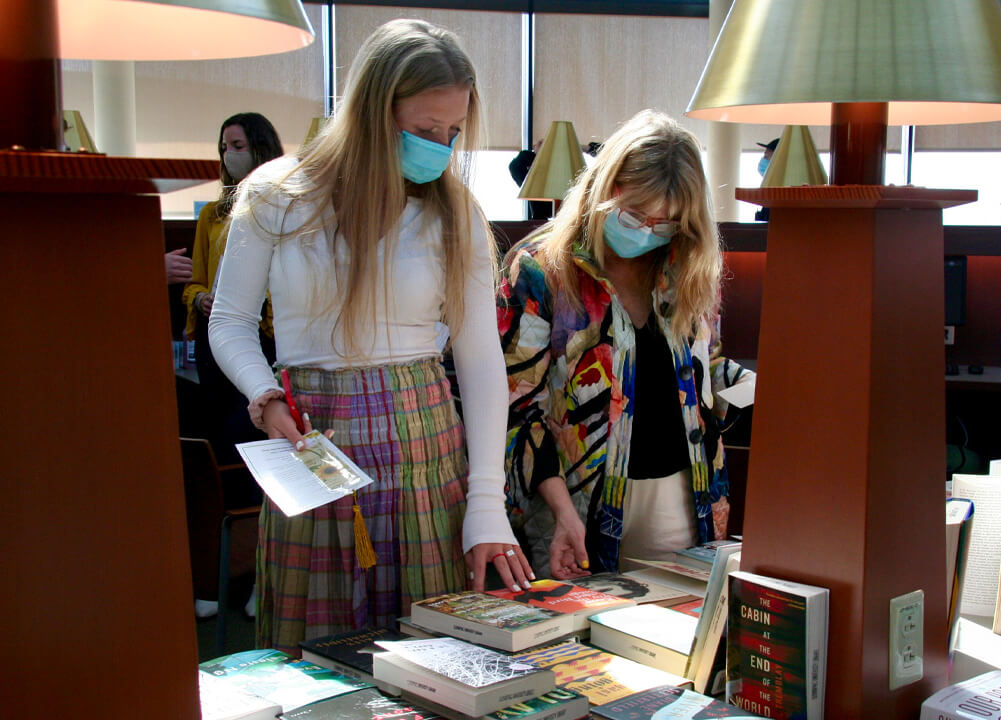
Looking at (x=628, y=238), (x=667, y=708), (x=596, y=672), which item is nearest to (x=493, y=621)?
(x=596, y=672)

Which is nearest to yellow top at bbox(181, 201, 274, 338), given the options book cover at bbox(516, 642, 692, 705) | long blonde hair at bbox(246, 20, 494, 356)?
long blonde hair at bbox(246, 20, 494, 356)

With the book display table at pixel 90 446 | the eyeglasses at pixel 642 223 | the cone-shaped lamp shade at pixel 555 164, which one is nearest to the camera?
the book display table at pixel 90 446

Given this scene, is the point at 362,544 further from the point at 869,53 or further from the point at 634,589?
the point at 869,53

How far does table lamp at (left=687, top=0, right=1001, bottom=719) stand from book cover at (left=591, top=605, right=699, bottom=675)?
152mm

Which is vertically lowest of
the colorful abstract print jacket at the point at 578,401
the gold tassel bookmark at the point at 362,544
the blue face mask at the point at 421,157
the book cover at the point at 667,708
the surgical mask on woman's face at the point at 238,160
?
the book cover at the point at 667,708

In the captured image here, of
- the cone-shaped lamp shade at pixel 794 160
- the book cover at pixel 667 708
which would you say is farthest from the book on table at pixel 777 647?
the cone-shaped lamp shade at pixel 794 160

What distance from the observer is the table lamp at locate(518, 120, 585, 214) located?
190 inches

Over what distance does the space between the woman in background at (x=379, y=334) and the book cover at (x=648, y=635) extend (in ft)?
0.62

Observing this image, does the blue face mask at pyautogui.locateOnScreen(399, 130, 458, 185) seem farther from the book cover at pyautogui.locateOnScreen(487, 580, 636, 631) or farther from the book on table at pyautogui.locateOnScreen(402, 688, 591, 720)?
the book on table at pyautogui.locateOnScreen(402, 688, 591, 720)

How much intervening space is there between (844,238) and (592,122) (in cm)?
861

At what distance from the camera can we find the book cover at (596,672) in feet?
3.94

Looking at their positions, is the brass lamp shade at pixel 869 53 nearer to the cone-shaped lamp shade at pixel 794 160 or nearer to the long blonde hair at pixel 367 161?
the long blonde hair at pixel 367 161

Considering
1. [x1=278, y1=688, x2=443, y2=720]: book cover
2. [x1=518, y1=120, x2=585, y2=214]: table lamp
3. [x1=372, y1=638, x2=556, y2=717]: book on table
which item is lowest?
[x1=278, y1=688, x2=443, y2=720]: book cover

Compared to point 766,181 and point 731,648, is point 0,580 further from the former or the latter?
point 766,181
